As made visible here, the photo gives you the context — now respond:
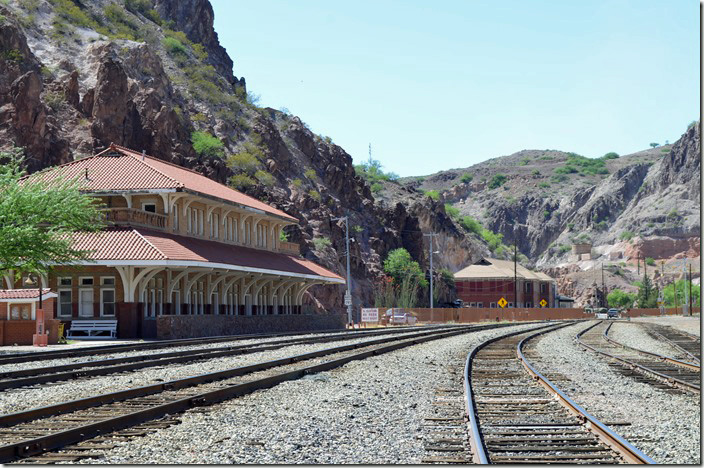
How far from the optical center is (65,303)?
4191 cm

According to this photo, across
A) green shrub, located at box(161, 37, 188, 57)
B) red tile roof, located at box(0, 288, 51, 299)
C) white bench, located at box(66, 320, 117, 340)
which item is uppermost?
green shrub, located at box(161, 37, 188, 57)

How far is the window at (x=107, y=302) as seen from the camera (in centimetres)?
4144

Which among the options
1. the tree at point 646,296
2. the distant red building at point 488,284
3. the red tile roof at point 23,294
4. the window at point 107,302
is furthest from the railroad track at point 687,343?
the tree at point 646,296

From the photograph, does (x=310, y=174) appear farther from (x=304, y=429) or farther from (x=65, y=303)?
(x=304, y=429)

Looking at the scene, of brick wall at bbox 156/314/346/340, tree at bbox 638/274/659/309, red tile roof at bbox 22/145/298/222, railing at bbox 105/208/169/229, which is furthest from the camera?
tree at bbox 638/274/659/309

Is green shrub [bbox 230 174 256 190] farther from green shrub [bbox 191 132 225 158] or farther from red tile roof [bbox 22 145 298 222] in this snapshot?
red tile roof [bbox 22 145 298 222]

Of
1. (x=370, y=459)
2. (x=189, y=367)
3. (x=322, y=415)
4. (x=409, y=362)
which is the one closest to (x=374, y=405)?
(x=322, y=415)

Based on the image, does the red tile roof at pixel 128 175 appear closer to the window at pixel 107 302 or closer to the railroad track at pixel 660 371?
the window at pixel 107 302

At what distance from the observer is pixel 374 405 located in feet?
45.4

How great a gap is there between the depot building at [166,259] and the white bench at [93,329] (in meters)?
0.40

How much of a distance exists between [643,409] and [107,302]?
31.9 meters

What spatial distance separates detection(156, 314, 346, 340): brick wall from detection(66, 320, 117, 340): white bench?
2.15 m

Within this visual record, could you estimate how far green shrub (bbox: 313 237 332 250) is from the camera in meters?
88.0

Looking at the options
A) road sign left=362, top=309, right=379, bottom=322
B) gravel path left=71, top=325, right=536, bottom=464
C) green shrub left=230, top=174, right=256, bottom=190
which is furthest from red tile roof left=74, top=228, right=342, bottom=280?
green shrub left=230, top=174, right=256, bottom=190
